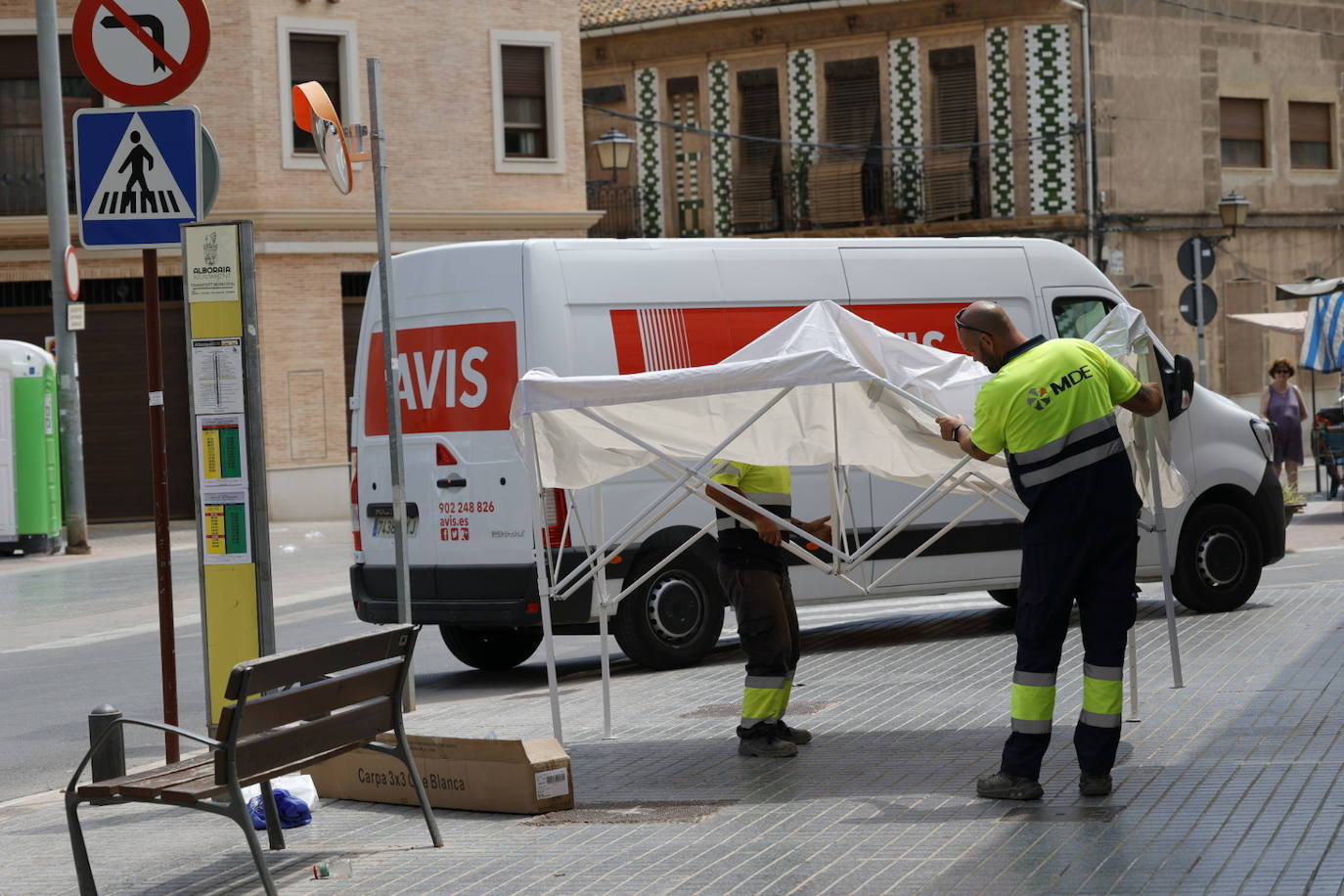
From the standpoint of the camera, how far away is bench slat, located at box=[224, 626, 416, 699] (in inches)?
244

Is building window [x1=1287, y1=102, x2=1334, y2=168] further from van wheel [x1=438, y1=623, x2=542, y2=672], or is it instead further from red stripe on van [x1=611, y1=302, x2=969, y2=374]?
van wheel [x1=438, y1=623, x2=542, y2=672]

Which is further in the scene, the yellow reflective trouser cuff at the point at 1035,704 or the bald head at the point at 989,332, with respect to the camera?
the bald head at the point at 989,332

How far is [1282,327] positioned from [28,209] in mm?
19869

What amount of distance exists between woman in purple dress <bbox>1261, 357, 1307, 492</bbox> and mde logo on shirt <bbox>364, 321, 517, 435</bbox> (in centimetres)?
1422

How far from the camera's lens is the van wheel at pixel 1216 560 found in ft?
44.6

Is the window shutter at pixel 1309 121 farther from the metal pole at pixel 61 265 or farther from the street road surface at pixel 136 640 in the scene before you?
the metal pole at pixel 61 265

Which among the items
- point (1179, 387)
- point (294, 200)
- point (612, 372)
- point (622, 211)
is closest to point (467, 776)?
point (1179, 387)

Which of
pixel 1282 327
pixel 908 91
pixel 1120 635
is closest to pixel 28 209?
pixel 908 91

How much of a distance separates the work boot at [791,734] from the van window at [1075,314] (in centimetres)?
523

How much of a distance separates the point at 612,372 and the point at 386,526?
5.90 feet

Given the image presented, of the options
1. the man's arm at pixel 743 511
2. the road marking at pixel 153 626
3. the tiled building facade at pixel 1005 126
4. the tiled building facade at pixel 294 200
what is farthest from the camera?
the tiled building facade at pixel 1005 126

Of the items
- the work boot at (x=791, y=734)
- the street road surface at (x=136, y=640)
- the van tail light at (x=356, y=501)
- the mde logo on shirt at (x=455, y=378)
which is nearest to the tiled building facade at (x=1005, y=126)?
the street road surface at (x=136, y=640)

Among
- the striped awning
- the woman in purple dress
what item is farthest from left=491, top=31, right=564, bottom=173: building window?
the woman in purple dress

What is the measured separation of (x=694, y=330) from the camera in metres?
12.1
